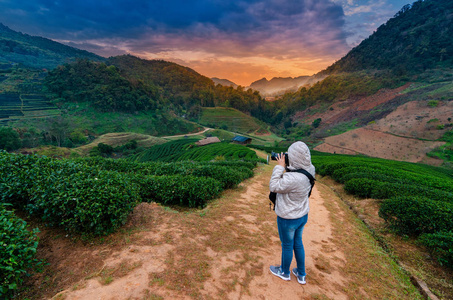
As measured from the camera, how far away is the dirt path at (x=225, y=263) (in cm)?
234

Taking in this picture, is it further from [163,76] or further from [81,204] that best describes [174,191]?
[163,76]

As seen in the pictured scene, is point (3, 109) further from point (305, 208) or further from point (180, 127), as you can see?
point (305, 208)

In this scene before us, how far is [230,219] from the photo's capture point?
185 inches

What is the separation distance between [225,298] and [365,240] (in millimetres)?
3953

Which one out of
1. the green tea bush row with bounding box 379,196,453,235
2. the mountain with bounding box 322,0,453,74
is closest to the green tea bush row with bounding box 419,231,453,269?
the green tea bush row with bounding box 379,196,453,235

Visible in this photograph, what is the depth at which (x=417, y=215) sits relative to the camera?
4.32m

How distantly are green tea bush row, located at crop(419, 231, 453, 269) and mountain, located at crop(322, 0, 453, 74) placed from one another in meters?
99.2

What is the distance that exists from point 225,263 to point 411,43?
127 meters

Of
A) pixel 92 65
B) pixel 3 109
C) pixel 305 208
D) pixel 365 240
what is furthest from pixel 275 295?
pixel 92 65

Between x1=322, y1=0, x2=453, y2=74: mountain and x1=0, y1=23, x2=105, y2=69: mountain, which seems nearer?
x1=322, y1=0, x2=453, y2=74: mountain

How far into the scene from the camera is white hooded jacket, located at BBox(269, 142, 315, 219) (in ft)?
7.80

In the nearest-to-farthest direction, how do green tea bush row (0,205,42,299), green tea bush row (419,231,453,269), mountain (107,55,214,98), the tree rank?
green tea bush row (0,205,42,299)
green tea bush row (419,231,453,269)
the tree
mountain (107,55,214,98)

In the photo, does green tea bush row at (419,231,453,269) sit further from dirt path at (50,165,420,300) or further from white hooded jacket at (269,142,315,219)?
white hooded jacket at (269,142,315,219)

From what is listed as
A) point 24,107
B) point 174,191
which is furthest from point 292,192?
point 24,107
